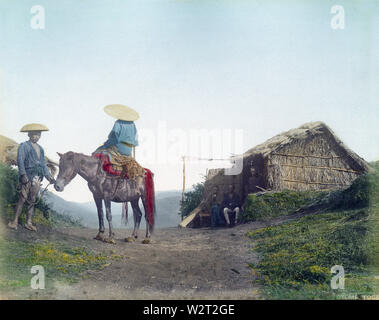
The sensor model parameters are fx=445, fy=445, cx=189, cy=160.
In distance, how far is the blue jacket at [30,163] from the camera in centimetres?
1034

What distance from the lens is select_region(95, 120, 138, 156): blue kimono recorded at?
35.9 feet

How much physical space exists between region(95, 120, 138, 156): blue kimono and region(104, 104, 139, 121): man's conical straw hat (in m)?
0.11

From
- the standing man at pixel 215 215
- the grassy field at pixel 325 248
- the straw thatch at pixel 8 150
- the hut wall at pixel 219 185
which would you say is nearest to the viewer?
the grassy field at pixel 325 248

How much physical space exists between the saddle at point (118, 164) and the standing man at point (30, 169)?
1282 mm

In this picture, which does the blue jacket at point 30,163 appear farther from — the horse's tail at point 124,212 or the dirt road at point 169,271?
the horse's tail at point 124,212

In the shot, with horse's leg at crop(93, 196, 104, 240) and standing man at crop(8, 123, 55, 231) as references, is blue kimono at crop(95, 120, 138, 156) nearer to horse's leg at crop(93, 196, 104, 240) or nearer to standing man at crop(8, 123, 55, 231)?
horse's leg at crop(93, 196, 104, 240)

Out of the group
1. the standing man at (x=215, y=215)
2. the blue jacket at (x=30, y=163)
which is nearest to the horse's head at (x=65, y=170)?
the blue jacket at (x=30, y=163)

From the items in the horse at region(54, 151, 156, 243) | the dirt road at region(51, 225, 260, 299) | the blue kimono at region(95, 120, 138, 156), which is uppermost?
the blue kimono at region(95, 120, 138, 156)

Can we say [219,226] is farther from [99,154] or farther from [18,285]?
[18,285]

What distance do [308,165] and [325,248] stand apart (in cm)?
461

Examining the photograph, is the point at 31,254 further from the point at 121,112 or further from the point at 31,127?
the point at 121,112

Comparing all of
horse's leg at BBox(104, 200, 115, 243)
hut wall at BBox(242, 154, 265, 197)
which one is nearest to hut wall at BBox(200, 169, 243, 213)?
hut wall at BBox(242, 154, 265, 197)
